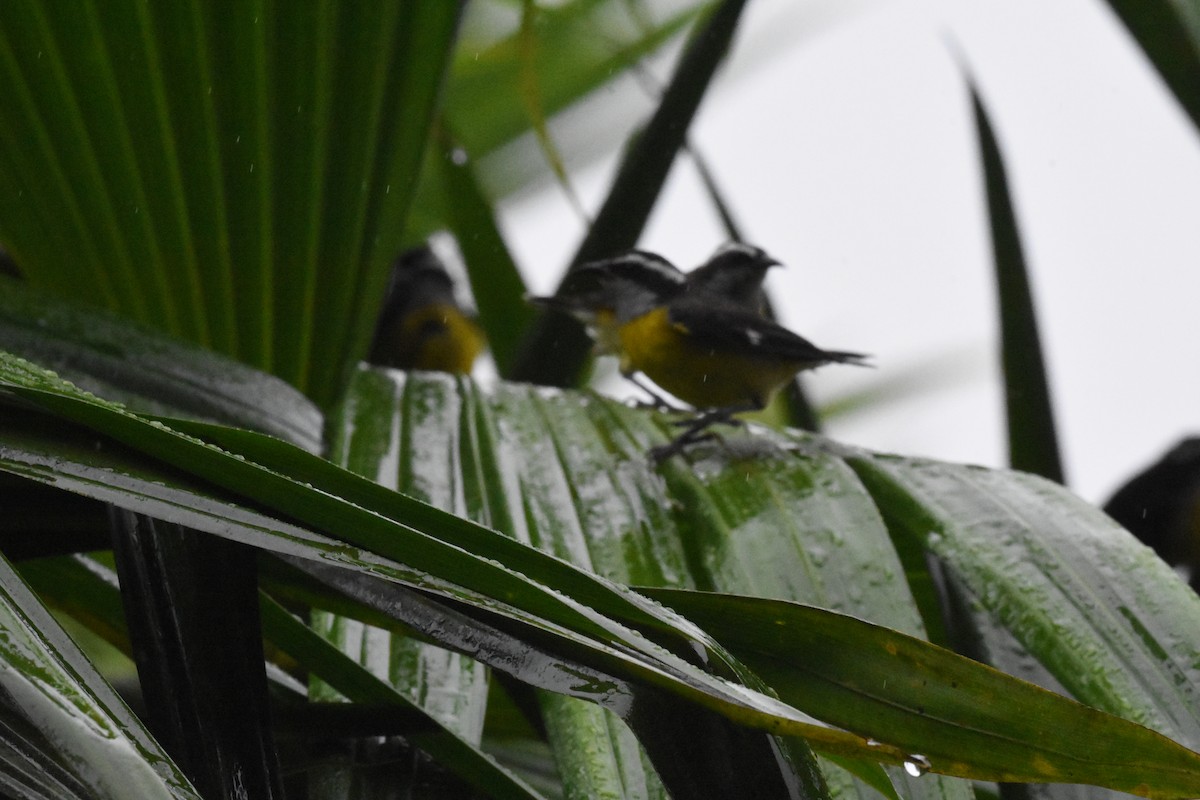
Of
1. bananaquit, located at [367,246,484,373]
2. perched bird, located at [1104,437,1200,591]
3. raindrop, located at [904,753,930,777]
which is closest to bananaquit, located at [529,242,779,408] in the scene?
perched bird, located at [1104,437,1200,591]

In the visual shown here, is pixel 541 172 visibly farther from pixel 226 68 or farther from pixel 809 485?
pixel 809 485

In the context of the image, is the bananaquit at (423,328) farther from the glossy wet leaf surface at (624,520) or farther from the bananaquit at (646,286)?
the glossy wet leaf surface at (624,520)

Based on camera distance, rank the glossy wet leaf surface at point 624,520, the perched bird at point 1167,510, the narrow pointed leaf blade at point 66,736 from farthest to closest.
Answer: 1. the perched bird at point 1167,510
2. the glossy wet leaf surface at point 624,520
3. the narrow pointed leaf blade at point 66,736

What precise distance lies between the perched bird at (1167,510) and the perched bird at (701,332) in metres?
0.99

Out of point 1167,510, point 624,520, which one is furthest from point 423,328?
point 624,520

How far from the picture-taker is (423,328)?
3.95 meters

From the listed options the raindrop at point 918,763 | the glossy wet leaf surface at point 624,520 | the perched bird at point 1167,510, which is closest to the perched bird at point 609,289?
the glossy wet leaf surface at point 624,520

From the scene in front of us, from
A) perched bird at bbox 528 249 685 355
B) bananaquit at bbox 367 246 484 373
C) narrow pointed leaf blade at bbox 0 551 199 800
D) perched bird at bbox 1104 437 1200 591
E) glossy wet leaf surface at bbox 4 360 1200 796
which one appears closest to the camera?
narrow pointed leaf blade at bbox 0 551 199 800

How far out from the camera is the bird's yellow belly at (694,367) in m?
2.06

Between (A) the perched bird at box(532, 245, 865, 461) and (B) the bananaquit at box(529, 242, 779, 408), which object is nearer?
(B) the bananaquit at box(529, 242, 779, 408)

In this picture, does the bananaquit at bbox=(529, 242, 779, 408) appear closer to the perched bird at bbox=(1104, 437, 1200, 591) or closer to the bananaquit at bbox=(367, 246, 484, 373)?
the perched bird at bbox=(1104, 437, 1200, 591)

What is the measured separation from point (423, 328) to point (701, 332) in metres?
1.97

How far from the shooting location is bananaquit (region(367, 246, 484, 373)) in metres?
3.88

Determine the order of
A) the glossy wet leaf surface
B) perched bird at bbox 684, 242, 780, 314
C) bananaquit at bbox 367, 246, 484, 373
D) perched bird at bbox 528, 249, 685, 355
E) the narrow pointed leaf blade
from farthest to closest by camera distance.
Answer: bananaquit at bbox 367, 246, 484, 373
perched bird at bbox 684, 242, 780, 314
perched bird at bbox 528, 249, 685, 355
the glossy wet leaf surface
the narrow pointed leaf blade
